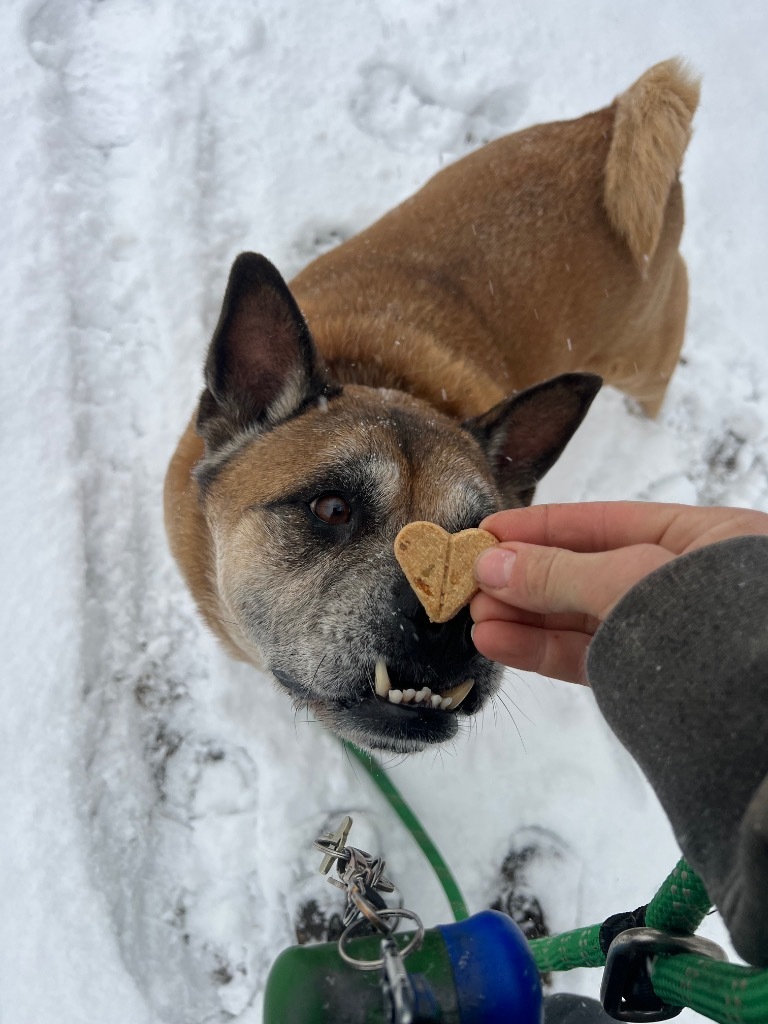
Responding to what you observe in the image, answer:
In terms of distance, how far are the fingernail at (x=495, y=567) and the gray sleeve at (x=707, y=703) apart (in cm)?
33

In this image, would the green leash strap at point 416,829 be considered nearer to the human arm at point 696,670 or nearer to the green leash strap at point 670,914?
the green leash strap at point 670,914

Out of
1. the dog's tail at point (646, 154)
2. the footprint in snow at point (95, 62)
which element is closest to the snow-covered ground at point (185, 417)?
the footprint in snow at point (95, 62)

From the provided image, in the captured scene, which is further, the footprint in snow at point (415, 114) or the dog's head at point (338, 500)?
the footprint in snow at point (415, 114)

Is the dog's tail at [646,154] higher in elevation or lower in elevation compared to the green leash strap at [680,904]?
higher

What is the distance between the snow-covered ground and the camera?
9.69 ft

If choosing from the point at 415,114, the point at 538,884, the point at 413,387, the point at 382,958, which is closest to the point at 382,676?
the point at 382,958

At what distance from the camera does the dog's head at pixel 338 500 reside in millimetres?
2016

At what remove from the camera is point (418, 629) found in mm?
1947

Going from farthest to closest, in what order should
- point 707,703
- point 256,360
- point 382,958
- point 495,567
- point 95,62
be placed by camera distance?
point 95,62 < point 256,360 < point 495,567 < point 382,958 < point 707,703

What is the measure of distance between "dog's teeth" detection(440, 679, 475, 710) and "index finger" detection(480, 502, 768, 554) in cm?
45

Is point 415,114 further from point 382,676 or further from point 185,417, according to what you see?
point 382,676

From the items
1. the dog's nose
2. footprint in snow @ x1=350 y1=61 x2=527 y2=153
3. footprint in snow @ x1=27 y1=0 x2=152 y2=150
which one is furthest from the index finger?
footprint in snow @ x1=27 y1=0 x2=152 y2=150

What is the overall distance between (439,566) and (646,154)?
98.8 inches

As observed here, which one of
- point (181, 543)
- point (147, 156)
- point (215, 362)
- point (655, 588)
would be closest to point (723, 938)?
point (655, 588)
